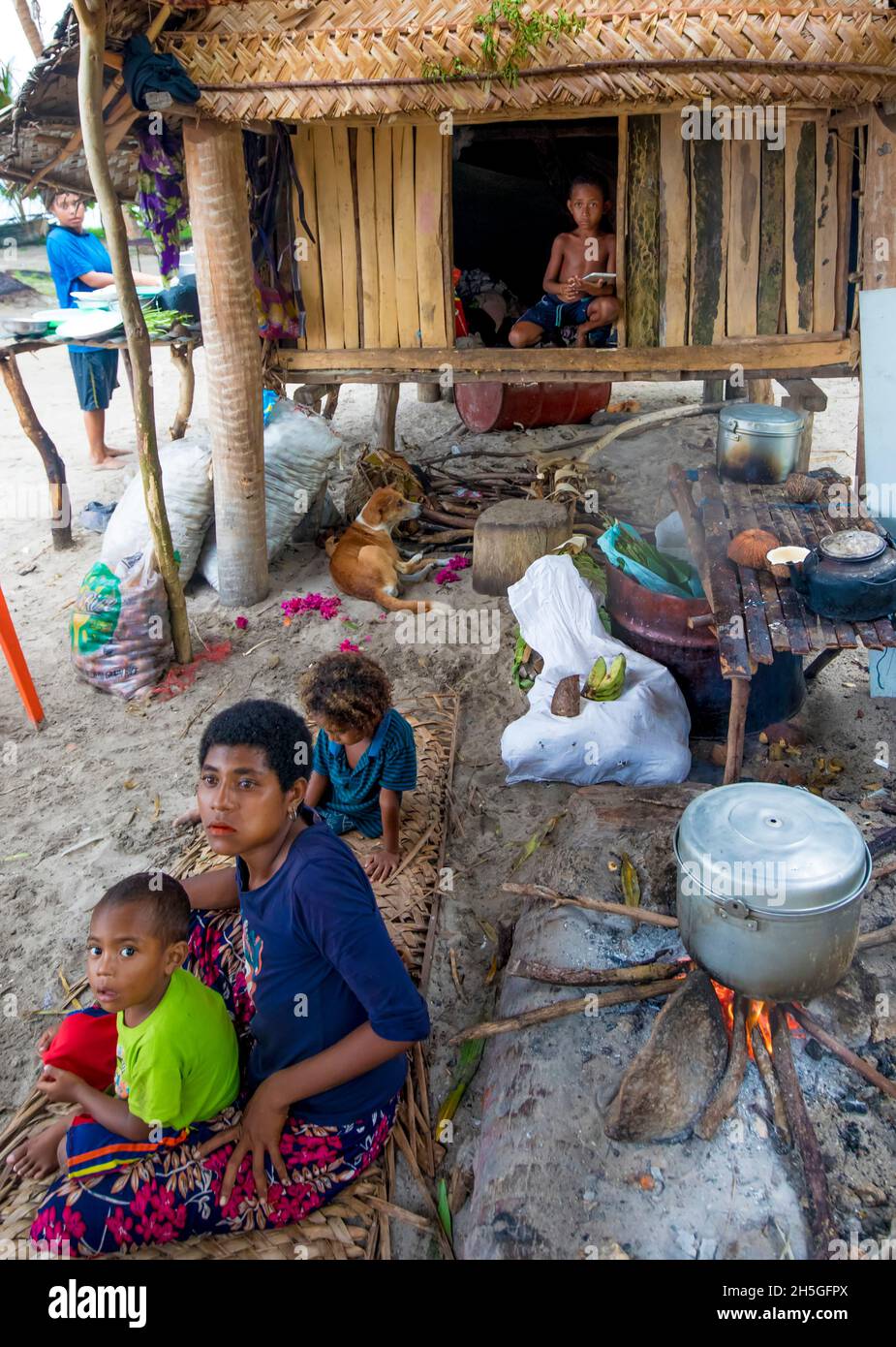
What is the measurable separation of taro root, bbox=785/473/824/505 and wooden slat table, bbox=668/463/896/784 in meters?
0.04

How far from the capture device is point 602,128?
7504 mm

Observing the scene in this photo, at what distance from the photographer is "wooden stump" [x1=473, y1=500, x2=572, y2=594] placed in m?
5.48

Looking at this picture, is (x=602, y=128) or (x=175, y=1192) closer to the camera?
(x=175, y=1192)

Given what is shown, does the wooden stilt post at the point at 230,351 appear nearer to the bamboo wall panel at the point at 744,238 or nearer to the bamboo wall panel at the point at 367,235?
the bamboo wall panel at the point at 367,235

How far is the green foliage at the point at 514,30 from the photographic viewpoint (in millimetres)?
4188

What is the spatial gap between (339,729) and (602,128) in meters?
6.29

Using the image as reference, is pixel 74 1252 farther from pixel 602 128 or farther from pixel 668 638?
pixel 602 128

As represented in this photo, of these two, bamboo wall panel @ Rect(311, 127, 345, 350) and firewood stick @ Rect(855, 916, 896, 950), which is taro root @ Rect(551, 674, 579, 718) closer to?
firewood stick @ Rect(855, 916, 896, 950)

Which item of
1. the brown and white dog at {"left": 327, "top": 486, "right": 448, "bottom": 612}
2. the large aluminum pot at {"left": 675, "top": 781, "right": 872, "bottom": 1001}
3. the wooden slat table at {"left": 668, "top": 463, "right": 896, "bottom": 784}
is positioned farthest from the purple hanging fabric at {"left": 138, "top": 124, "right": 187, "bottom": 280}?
the large aluminum pot at {"left": 675, "top": 781, "right": 872, "bottom": 1001}
